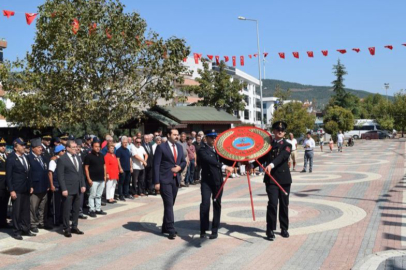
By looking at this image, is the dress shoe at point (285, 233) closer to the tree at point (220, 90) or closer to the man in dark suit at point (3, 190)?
the man in dark suit at point (3, 190)

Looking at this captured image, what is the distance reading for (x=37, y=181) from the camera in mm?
8844

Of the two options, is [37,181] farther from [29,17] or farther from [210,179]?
[29,17]

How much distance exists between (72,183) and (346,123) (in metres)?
59.3

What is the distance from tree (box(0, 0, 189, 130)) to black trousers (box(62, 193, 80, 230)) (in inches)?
496

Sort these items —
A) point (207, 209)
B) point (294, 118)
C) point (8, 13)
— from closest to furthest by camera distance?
1. point (207, 209)
2. point (8, 13)
3. point (294, 118)

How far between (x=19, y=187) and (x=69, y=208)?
39.3 inches

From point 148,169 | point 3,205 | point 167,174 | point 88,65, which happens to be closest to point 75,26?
point 88,65

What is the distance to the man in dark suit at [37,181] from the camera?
8.81 m

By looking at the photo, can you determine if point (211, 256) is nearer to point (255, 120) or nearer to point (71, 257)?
point (71, 257)

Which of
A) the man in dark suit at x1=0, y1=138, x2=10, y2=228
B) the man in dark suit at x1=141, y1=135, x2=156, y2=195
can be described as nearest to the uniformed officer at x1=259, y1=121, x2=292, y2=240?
the man in dark suit at x1=0, y1=138, x2=10, y2=228

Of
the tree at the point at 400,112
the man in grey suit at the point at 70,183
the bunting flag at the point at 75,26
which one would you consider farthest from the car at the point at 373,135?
the man in grey suit at the point at 70,183

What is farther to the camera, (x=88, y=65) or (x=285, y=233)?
(x=88, y=65)

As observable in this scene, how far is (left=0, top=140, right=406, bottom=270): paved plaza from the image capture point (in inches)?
258

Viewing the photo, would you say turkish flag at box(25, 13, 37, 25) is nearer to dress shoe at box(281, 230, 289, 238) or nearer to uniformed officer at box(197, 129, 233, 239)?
uniformed officer at box(197, 129, 233, 239)
